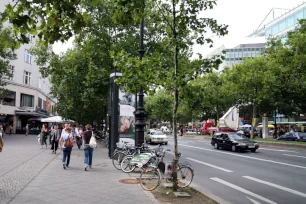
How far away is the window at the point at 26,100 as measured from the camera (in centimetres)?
4934

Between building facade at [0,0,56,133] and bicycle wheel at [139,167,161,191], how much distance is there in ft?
129

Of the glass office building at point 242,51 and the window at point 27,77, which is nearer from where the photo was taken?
the window at point 27,77

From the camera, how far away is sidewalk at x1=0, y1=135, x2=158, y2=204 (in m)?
7.18

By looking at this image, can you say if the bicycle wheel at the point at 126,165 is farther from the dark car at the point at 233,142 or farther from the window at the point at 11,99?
the window at the point at 11,99

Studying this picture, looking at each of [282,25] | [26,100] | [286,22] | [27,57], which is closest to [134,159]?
[26,100]

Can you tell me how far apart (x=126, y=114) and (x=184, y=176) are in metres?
7.41

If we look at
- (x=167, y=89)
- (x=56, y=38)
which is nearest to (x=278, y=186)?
(x=167, y=89)

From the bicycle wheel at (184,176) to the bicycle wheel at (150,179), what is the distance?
0.75 metres

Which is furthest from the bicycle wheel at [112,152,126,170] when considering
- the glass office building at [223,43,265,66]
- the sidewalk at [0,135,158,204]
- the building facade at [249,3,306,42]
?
the glass office building at [223,43,265,66]

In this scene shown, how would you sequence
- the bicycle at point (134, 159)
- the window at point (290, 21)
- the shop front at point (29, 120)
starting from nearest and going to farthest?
the bicycle at point (134, 159)
the shop front at point (29, 120)
the window at point (290, 21)

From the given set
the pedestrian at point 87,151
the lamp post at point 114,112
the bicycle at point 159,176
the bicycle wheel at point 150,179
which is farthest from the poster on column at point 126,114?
the bicycle wheel at point 150,179

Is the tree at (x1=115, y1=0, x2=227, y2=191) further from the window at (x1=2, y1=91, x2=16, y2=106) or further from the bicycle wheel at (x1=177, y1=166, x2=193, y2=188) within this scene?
the window at (x1=2, y1=91, x2=16, y2=106)

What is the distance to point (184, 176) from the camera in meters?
9.12

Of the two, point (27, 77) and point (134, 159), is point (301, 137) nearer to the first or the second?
point (134, 159)
